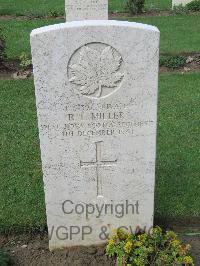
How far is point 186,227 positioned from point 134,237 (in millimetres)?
928

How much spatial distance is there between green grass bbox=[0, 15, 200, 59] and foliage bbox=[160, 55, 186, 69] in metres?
0.88

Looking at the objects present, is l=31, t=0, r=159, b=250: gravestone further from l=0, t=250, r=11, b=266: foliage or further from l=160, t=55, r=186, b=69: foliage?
l=160, t=55, r=186, b=69: foliage

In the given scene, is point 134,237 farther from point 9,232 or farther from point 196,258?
point 9,232

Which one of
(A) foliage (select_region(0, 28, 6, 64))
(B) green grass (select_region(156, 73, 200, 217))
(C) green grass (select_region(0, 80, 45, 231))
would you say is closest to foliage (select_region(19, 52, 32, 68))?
(A) foliage (select_region(0, 28, 6, 64))

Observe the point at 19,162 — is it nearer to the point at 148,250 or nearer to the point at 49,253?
the point at 49,253

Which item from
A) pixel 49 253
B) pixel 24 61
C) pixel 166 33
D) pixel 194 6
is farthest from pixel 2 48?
pixel 194 6

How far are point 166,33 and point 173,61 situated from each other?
2.92 m

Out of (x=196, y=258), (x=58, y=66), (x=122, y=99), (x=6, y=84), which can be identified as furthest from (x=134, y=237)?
(x=6, y=84)

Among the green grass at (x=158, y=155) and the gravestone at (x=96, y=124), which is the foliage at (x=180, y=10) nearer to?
the green grass at (x=158, y=155)

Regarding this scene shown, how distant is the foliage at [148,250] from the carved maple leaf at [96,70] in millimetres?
1356

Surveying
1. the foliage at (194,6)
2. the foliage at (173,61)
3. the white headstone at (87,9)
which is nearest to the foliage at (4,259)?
the foliage at (173,61)

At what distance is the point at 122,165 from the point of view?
154 inches

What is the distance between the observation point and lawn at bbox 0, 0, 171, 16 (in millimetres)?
15305

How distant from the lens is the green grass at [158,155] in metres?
4.90
